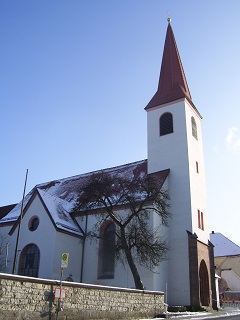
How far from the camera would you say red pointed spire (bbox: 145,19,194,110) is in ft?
108

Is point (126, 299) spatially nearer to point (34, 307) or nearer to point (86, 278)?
point (34, 307)

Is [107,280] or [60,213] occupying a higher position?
[60,213]

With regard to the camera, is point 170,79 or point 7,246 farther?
point 170,79

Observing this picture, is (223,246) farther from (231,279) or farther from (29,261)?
(29,261)

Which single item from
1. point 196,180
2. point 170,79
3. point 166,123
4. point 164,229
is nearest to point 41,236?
point 164,229

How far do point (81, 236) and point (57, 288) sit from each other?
1569 cm

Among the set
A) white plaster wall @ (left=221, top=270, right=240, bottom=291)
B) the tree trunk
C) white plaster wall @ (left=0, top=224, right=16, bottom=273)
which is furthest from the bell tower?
A: white plaster wall @ (left=221, top=270, right=240, bottom=291)

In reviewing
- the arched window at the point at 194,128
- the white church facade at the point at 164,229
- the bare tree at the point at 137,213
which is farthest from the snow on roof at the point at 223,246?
the bare tree at the point at 137,213

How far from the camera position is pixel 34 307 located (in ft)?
40.1

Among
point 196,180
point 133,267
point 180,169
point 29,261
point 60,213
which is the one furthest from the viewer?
point 196,180

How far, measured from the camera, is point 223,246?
53469 millimetres

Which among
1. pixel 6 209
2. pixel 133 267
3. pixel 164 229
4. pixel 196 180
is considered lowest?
pixel 133 267

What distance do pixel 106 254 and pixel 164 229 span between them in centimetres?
521

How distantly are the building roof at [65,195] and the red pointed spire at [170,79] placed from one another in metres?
6.51
